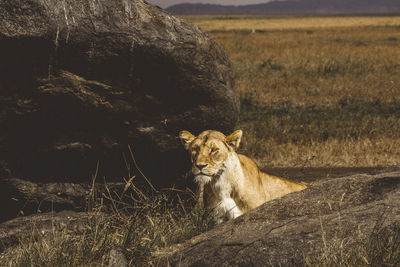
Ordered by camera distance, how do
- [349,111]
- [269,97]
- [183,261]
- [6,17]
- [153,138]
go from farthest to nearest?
[269,97]
[349,111]
[153,138]
[6,17]
[183,261]

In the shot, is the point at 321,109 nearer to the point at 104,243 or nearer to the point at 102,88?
the point at 102,88

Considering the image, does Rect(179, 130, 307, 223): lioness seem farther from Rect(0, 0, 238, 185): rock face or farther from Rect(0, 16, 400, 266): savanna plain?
Rect(0, 0, 238, 185): rock face

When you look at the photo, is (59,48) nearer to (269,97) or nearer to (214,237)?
(214,237)

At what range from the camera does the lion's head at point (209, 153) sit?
4.91 meters

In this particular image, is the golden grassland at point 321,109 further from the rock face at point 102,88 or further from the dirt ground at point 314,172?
→ the rock face at point 102,88

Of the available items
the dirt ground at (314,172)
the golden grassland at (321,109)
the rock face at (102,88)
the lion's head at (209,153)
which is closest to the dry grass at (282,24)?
the golden grassland at (321,109)

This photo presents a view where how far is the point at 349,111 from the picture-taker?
13.5m

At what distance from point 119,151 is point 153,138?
427 mm

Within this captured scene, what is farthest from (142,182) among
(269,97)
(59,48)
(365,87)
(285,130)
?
(365,87)

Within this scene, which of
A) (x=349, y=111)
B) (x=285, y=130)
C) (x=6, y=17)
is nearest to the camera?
(x=6, y=17)

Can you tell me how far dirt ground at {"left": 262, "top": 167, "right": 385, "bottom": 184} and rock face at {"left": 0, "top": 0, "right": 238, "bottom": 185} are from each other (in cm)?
254

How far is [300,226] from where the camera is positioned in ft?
12.6

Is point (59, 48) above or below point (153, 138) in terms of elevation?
above

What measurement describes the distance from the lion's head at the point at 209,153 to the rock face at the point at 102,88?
83 centimetres
